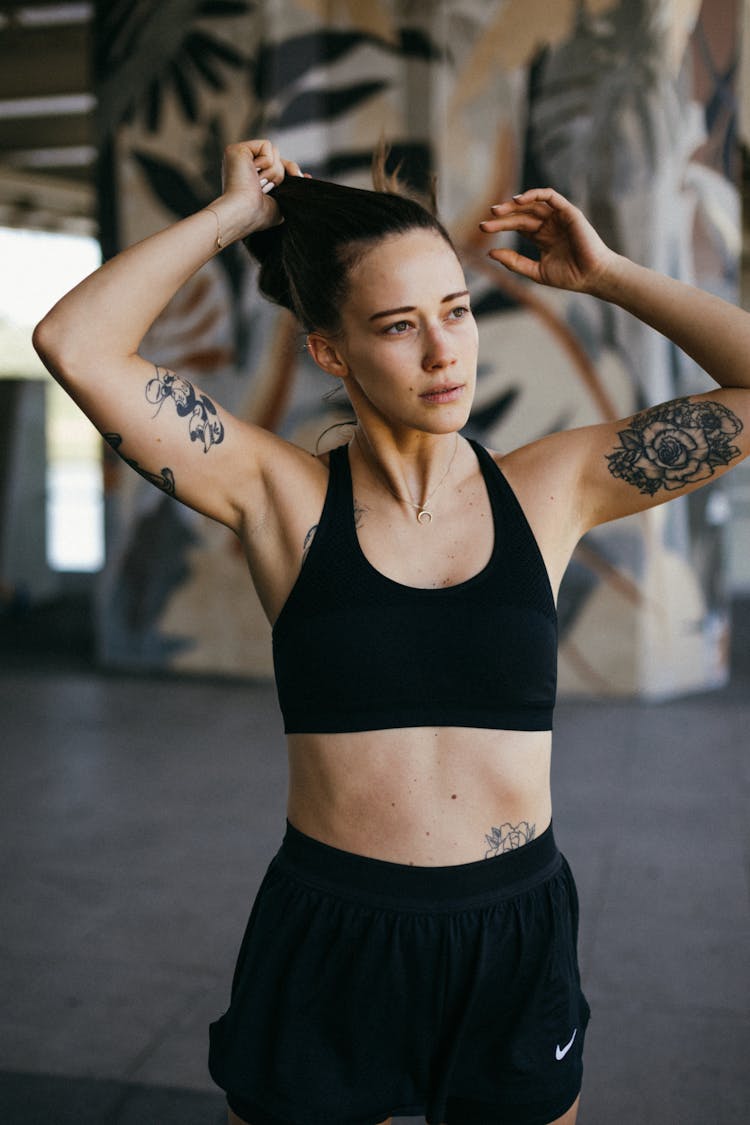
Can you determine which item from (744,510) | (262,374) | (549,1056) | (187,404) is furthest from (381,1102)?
(744,510)

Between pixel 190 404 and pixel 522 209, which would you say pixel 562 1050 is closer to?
pixel 190 404

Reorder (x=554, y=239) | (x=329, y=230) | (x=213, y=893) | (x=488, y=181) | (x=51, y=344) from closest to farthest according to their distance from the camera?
(x=51, y=344) < (x=329, y=230) < (x=554, y=239) < (x=213, y=893) < (x=488, y=181)

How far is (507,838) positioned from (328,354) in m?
0.66

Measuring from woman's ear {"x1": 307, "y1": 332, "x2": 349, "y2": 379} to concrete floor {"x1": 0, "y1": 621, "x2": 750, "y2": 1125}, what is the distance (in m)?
1.67

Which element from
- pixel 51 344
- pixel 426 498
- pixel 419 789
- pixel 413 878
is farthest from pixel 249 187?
pixel 413 878

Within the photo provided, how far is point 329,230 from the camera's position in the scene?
140cm

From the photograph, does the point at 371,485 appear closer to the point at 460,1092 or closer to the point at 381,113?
the point at 460,1092

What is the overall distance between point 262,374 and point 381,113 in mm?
1418

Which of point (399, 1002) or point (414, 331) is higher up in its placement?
point (414, 331)

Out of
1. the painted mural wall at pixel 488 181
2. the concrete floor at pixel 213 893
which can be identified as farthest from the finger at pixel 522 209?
the painted mural wall at pixel 488 181

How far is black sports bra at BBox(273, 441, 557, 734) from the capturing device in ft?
4.29

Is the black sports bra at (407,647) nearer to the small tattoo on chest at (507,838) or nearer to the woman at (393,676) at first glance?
the woman at (393,676)

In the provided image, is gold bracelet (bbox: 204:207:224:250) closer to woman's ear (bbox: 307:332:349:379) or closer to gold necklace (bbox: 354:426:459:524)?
woman's ear (bbox: 307:332:349:379)

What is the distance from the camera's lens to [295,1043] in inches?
51.6
